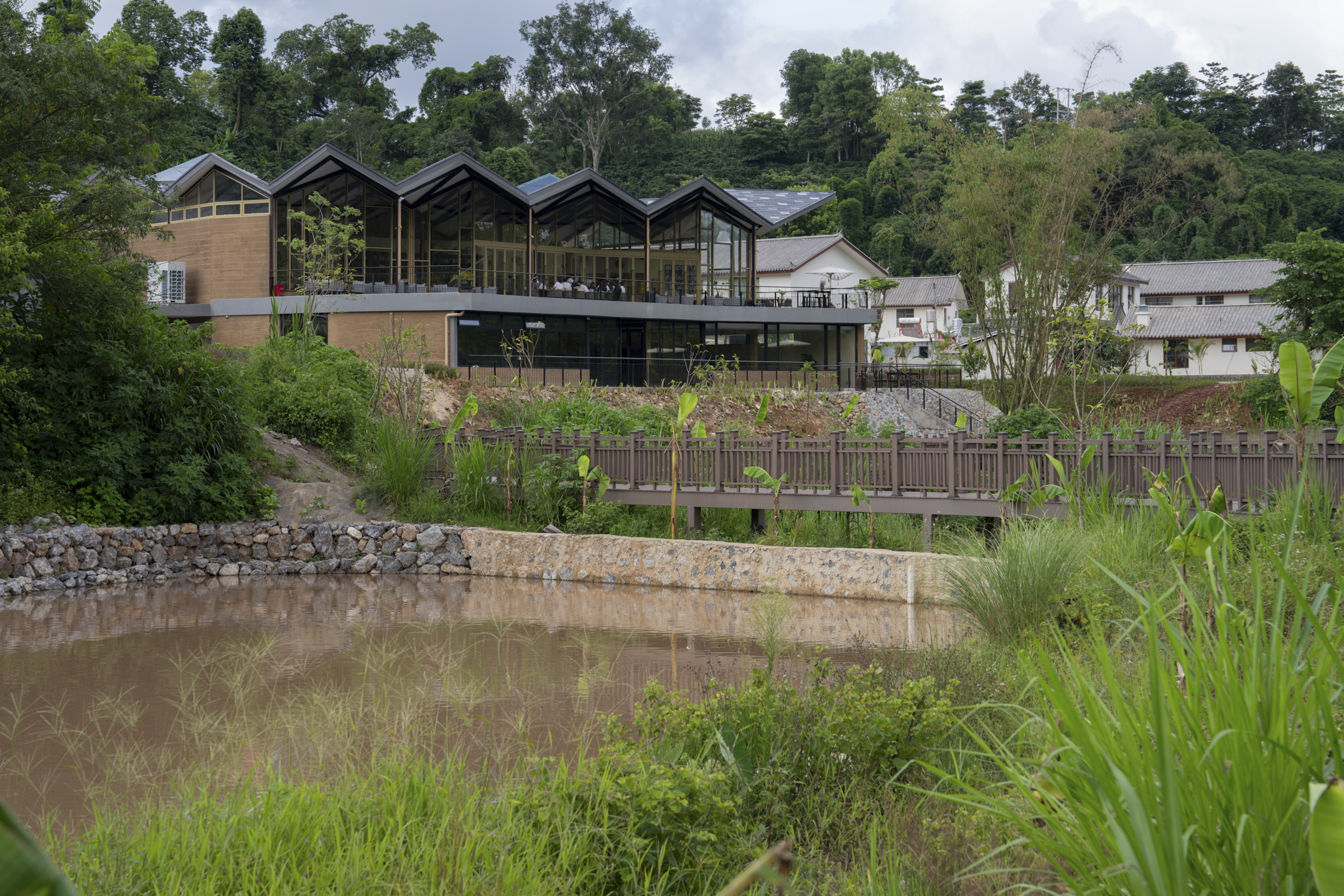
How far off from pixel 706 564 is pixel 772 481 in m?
1.63

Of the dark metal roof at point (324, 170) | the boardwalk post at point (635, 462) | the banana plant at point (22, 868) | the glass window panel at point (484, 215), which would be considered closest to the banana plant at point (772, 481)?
the boardwalk post at point (635, 462)

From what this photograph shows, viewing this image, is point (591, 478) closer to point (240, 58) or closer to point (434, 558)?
point (434, 558)

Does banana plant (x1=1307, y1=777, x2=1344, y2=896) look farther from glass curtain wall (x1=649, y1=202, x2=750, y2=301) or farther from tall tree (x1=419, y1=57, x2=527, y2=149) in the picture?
tall tree (x1=419, y1=57, x2=527, y2=149)

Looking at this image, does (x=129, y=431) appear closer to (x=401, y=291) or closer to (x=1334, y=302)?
(x=401, y=291)

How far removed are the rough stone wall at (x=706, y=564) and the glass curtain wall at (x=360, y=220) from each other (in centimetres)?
1972

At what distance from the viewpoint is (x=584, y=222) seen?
3734cm

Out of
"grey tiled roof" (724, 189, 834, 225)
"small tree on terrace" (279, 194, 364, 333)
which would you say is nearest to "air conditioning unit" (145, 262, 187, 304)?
"small tree on terrace" (279, 194, 364, 333)

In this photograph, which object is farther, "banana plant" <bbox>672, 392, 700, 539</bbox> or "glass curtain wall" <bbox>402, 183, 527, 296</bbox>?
"glass curtain wall" <bbox>402, 183, 527, 296</bbox>

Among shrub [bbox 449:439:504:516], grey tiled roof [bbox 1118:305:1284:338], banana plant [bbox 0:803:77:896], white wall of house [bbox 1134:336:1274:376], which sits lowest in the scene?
shrub [bbox 449:439:504:516]

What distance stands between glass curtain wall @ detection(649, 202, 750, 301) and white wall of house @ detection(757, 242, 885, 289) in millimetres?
10926

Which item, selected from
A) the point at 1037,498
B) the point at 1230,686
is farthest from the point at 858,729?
the point at 1037,498

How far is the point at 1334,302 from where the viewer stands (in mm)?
28094

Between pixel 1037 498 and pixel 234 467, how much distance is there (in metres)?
11.3

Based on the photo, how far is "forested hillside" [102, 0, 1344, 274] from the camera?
179 ft
